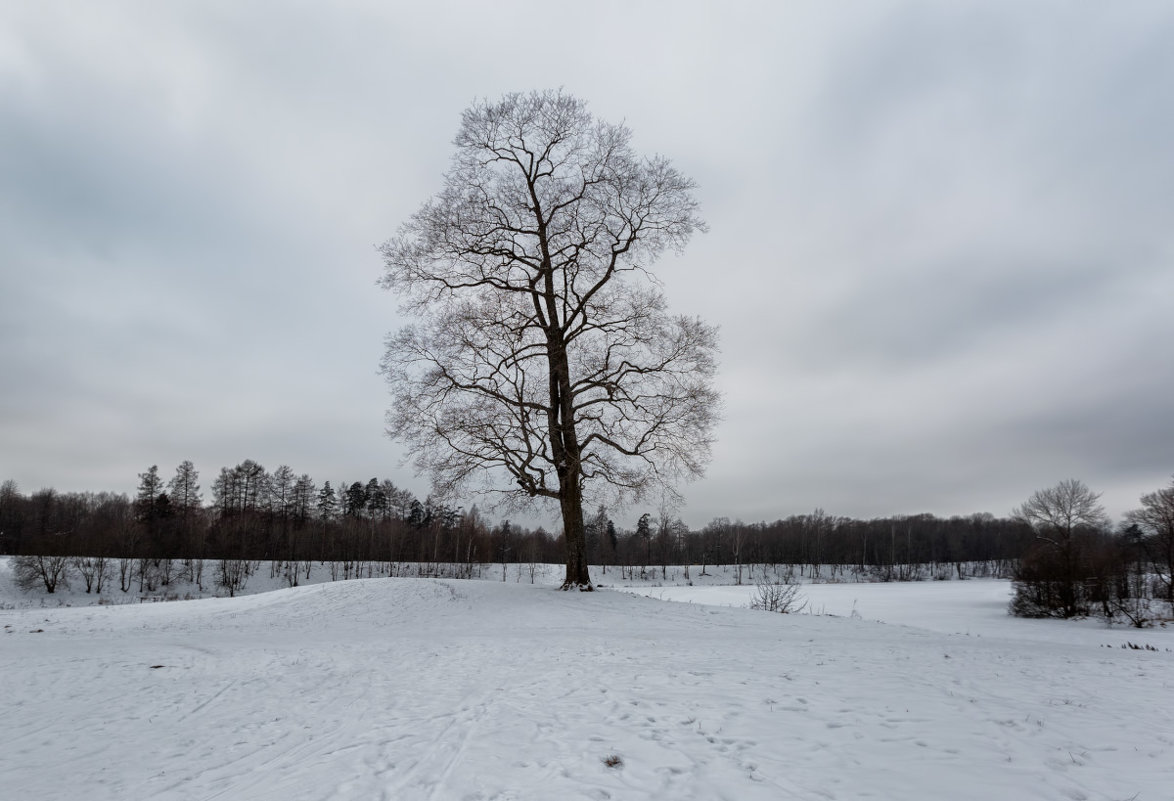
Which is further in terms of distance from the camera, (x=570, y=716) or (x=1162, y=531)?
(x=1162, y=531)

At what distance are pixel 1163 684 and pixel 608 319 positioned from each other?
15.2m

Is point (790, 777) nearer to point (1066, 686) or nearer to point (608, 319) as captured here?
point (1066, 686)

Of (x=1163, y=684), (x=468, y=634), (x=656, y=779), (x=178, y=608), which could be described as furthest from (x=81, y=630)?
(x=1163, y=684)

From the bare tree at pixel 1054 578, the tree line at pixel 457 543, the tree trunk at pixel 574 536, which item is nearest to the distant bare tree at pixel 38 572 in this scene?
the tree line at pixel 457 543

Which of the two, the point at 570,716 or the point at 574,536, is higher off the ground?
the point at 574,536

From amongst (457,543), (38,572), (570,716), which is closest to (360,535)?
(457,543)

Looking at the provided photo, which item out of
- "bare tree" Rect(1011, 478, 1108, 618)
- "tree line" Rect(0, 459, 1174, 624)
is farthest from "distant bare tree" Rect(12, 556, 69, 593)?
"bare tree" Rect(1011, 478, 1108, 618)

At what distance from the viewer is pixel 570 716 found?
6.38 meters

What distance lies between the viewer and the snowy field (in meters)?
4.66

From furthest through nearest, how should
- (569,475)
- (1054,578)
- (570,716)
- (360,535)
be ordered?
(360,535), (1054,578), (569,475), (570,716)

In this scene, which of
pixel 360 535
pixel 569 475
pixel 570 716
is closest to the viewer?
pixel 570 716

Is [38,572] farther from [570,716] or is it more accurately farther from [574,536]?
[570,716]

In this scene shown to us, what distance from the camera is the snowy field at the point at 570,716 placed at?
4.66 meters

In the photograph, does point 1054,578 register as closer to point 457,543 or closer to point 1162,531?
point 1162,531
